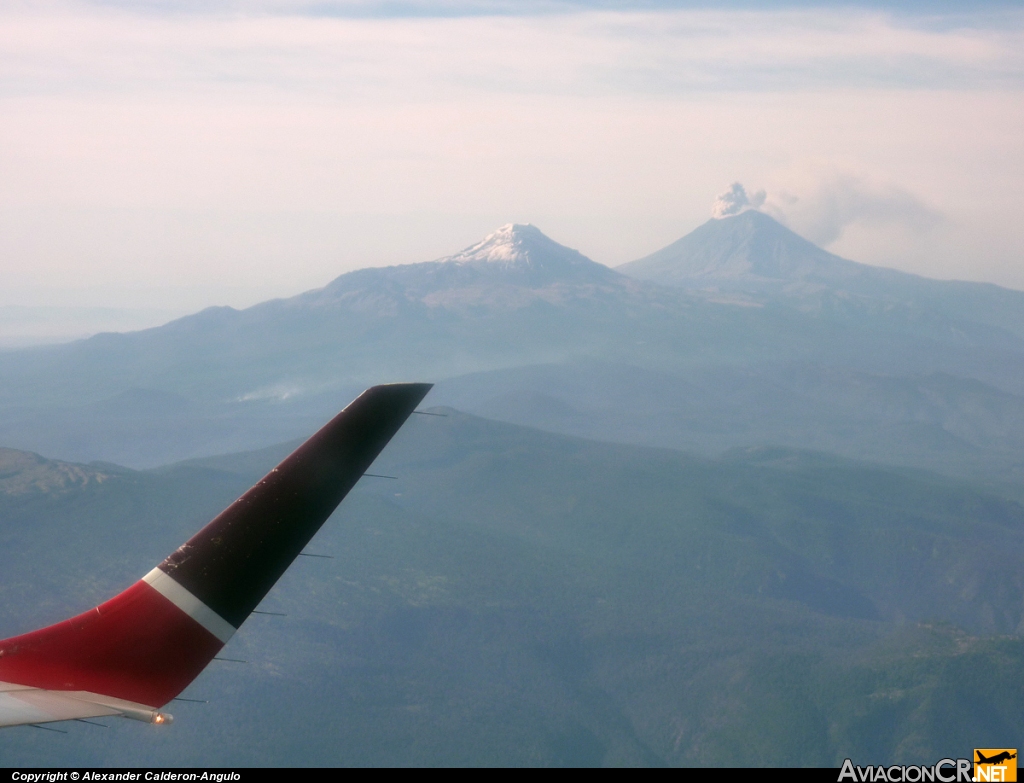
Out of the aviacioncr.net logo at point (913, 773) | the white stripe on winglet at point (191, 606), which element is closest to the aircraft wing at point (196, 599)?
the white stripe on winglet at point (191, 606)

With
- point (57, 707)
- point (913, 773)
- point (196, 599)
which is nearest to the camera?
point (57, 707)

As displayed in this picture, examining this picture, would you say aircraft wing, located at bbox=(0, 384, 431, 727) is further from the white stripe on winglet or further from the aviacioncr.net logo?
the aviacioncr.net logo

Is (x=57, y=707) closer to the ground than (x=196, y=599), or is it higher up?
closer to the ground

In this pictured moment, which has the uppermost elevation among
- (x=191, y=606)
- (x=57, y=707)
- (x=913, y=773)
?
(x=191, y=606)

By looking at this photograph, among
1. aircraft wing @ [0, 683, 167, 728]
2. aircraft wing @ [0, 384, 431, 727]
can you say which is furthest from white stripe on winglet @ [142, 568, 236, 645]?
aircraft wing @ [0, 683, 167, 728]

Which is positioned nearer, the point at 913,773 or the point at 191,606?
the point at 191,606

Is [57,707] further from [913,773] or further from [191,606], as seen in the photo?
[913,773]

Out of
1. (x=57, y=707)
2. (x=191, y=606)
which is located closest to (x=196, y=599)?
(x=191, y=606)
